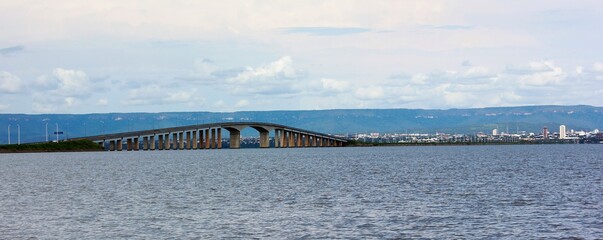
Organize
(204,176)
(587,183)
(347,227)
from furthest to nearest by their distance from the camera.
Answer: (204,176) < (587,183) < (347,227)

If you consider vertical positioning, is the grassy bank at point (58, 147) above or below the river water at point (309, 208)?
above

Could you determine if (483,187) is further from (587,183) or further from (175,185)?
(175,185)

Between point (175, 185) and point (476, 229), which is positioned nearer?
point (476, 229)

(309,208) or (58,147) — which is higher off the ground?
(58,147)

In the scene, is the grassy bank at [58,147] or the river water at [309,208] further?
the grassy bank at [58,147]

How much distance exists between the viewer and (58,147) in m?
192

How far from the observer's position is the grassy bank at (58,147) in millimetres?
188125

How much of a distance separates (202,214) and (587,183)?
102 feet

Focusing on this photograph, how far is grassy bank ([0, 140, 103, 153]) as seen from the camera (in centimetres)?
18812

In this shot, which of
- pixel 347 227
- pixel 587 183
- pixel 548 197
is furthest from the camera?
pixel 587 183

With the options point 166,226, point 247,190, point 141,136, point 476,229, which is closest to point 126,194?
point 247,190

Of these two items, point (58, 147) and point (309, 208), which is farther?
point (58, 147)

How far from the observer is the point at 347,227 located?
4031cm

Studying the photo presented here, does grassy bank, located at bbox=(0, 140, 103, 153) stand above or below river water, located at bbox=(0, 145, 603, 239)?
above
